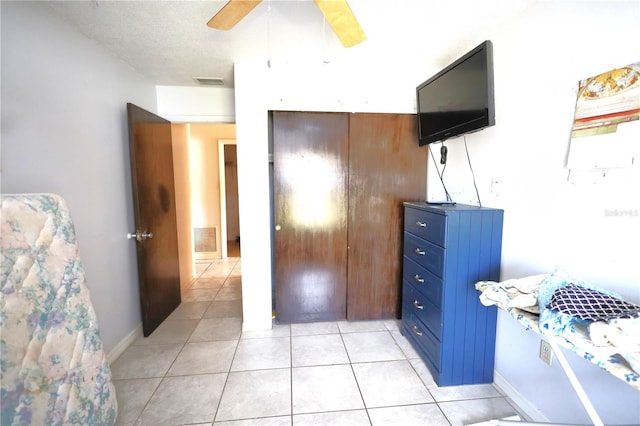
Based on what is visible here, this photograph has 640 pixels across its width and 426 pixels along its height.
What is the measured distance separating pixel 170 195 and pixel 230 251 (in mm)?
2684

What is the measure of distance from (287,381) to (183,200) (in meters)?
2.63

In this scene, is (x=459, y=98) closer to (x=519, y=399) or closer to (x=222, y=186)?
(x=519, y=399)

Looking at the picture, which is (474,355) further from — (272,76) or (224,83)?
(224,83)

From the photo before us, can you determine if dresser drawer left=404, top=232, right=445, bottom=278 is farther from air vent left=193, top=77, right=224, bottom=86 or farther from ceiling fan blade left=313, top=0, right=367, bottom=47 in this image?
air vent left=193, top=77, right=224, bottom=86

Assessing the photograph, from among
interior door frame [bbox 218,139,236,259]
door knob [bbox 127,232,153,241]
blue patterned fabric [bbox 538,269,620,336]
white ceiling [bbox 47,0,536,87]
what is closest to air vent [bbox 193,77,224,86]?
white ceiling [bbox 47,0,536,87]

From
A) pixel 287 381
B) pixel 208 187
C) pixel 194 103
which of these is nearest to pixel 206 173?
pixel 208 187

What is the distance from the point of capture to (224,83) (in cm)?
256

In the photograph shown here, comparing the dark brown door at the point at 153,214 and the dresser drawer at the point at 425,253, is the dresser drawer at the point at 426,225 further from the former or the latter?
the dark brown door at the point at 153,214

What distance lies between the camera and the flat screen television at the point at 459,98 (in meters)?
1.44

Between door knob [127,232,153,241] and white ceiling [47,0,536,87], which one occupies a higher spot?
white ceiling [47,0,536,87]

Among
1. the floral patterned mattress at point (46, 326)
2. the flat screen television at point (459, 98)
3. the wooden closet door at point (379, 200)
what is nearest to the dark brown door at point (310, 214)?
the wooden closet door at point (379, 200)

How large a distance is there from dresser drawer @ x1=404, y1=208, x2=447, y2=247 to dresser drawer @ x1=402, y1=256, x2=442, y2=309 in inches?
9.9

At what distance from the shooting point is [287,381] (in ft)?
5.83

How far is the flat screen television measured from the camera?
144 centimetres
